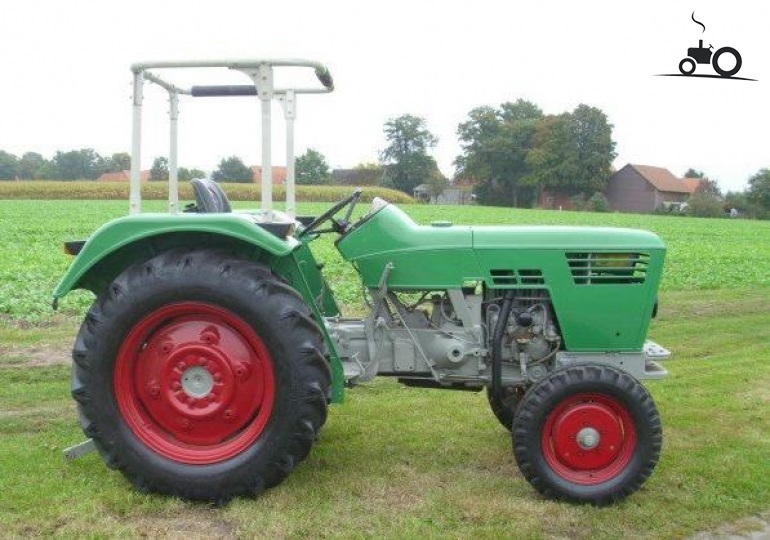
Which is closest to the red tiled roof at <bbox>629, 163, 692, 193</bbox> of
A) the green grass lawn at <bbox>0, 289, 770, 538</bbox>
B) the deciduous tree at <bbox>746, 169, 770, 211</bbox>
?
the deciduous tree at <bbox>746, 169, 770, 211</bbox>

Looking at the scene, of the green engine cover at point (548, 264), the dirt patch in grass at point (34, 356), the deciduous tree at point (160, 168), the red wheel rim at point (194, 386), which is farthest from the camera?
the dirt patch in grass at point (34, 356)

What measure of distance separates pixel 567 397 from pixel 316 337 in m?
1.24

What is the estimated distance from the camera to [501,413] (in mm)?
4492

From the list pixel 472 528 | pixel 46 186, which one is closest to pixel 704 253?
pixel 472 528

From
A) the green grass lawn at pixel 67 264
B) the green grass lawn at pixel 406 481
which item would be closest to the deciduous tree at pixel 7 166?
the green grass lawn at pixel 67 264

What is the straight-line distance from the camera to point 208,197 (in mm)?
4098

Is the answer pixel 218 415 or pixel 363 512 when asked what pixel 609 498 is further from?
pixel 218 415

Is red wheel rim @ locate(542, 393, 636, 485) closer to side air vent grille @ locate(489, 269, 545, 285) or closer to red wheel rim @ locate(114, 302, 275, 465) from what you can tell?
side air vent grille @ locate(489, 269, 545, 285)

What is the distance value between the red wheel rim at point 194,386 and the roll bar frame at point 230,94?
1.93 ft

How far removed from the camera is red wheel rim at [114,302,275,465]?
353 centimetres

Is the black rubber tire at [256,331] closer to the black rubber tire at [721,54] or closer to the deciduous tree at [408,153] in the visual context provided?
the black rubber tire at [721,54]

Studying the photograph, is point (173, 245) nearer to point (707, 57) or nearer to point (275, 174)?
point (275, 174)

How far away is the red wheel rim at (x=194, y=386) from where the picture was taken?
3.53 meters

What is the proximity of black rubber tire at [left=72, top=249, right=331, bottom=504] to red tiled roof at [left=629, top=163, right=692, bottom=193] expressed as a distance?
74.9m
